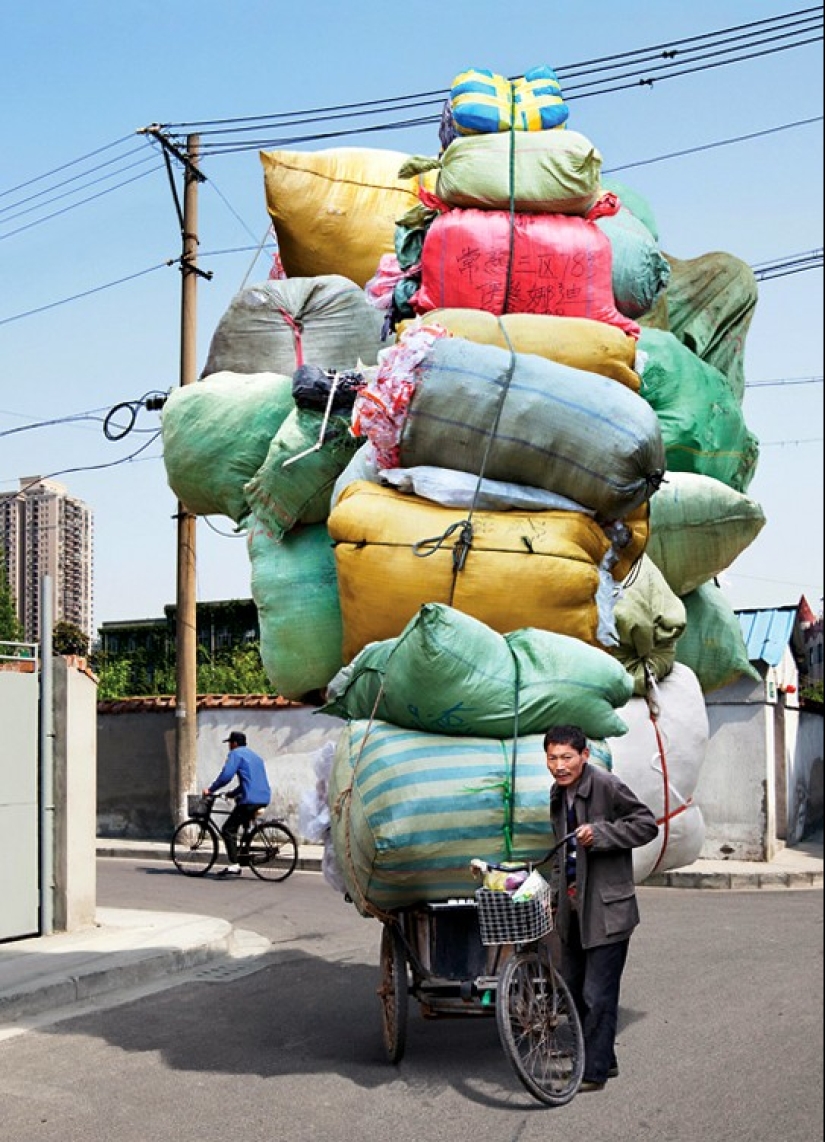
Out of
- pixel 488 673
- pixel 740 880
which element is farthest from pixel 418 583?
pixel 740 880

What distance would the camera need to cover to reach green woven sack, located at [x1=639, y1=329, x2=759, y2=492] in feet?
24.1

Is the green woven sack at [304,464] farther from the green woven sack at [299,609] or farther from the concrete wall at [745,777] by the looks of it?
the concrete wall at [745,777]

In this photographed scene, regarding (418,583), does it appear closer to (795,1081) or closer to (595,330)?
(595,330)

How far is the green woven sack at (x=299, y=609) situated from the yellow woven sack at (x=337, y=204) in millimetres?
1614

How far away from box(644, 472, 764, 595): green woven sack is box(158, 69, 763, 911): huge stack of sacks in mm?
12

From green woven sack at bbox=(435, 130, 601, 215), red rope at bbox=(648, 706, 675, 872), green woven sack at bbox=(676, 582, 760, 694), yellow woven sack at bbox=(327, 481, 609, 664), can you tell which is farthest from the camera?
green woven sack at bbox=(676, 582, 760, 694)

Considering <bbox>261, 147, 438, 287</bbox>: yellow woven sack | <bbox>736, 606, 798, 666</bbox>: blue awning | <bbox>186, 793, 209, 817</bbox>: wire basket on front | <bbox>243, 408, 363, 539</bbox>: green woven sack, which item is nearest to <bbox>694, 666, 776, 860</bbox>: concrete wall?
<bbox>736, 606, 798, 666</bbox>: blue awning

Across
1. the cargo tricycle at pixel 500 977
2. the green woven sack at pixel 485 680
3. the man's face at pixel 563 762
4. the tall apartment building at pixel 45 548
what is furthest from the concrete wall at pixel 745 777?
the man's face at pixel 563 762

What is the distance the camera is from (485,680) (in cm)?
512

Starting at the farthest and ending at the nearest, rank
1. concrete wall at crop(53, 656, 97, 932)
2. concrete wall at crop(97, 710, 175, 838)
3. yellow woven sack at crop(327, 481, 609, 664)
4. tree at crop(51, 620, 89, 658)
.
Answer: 1. concrete wall at crop(97, 710, 175, 838)
2. tree at crop(51, 620, 89, 658)
3. concrete wall at crop(53, 656, 97, 932)
4. yellow woven sack at crop(327, 481, 609, 664)

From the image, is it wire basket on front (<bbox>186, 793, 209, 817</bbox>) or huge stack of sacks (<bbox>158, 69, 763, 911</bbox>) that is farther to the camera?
wire basket on front (<bbox>186, 793, 209, 817</bbox>)

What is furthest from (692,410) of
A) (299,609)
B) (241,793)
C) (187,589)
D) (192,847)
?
(187,589)

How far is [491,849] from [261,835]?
9106mm

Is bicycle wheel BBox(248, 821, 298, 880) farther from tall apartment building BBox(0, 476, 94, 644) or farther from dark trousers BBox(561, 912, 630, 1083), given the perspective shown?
dark trousers BBox(561, 912, 630, 1083)
